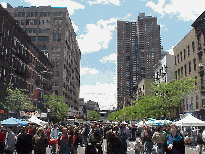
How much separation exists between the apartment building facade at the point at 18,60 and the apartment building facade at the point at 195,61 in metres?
27.4

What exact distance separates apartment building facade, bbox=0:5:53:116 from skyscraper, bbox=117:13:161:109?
3740 inches

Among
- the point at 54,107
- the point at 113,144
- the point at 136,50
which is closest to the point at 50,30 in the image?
the point at 54,107

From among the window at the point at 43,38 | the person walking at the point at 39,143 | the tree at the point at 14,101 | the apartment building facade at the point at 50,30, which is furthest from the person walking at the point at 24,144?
the window at the point at 43,38

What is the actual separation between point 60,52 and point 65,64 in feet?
17.5

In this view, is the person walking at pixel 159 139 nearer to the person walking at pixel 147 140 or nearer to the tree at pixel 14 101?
the person walking at pixel 147 140

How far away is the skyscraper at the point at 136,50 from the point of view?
539 ft

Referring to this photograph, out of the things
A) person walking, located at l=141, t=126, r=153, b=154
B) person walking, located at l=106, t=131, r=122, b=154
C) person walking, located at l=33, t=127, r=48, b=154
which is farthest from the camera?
person walking, located at l=141, t=126, r=153, b=154

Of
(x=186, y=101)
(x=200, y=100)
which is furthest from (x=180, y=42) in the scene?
(x=200, y=100)

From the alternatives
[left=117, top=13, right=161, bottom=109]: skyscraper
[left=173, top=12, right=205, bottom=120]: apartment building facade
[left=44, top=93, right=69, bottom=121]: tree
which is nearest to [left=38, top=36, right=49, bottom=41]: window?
[left=44, top=93, right=69, bottom=121]: tree

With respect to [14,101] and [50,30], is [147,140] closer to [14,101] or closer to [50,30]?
[14,101]

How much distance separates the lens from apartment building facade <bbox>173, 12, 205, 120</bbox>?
138 ft

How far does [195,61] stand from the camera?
45281 mm

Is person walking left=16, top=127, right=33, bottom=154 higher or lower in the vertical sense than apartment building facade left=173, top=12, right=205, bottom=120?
lower

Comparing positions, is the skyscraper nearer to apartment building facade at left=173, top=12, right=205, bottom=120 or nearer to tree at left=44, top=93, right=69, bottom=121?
tree at left=44, top=93, right=69, bottom=121
